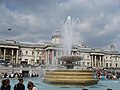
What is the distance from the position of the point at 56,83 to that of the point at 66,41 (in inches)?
484

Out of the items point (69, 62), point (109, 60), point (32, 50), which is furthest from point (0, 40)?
point (69, 62)

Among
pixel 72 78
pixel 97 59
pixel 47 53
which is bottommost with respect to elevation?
pixel 72 78

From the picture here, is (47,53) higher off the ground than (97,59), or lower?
higher

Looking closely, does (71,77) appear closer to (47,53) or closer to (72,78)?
(72,78)

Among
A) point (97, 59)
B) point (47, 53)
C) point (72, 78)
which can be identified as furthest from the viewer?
point (97, 59)

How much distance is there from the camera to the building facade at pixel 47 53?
296 ft

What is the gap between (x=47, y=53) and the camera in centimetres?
9525

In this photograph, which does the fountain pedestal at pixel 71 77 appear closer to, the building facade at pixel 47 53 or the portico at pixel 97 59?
the building facade at pixel 47 53

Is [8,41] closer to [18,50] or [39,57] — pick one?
[18,50]

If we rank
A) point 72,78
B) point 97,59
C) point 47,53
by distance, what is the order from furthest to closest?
point 97,59 < point 47,53 < point 72,78

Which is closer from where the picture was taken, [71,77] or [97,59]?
[71,77]

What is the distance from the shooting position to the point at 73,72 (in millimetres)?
20953

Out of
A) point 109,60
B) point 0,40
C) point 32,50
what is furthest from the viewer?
point 109,60

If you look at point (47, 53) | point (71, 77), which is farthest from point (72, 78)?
point (47, 53)
